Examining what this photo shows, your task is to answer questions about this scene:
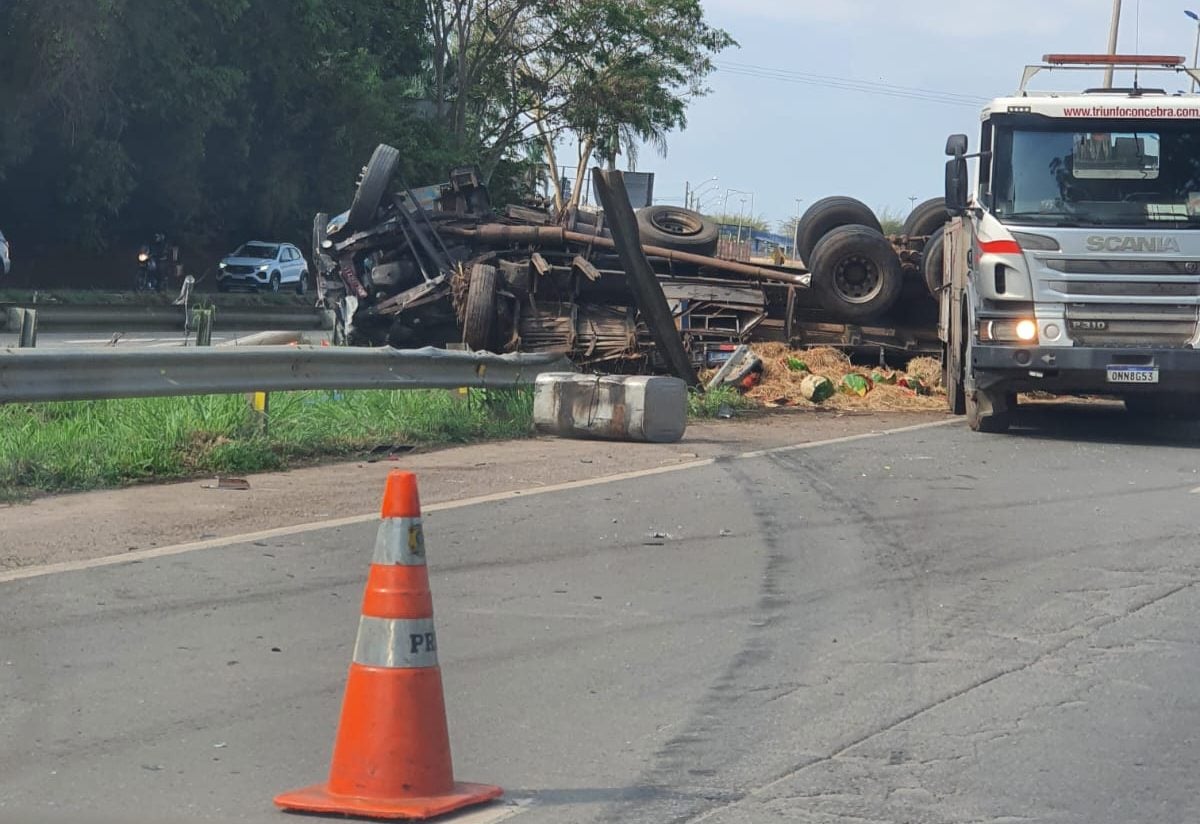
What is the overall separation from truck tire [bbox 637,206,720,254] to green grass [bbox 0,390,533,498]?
531 centimetres

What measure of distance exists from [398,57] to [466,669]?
156 feet

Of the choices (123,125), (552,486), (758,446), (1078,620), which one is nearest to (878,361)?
(758,446)

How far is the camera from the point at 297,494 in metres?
9.52

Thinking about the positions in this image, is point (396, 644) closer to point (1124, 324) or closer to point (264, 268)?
point (1124, 324)

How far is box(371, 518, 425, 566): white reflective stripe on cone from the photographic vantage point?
4.52m

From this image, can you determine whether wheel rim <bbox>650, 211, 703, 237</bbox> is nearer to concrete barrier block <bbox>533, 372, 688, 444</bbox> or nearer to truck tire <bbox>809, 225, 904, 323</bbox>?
truck tire <bbox>809, 225, 904, 323</bbox>

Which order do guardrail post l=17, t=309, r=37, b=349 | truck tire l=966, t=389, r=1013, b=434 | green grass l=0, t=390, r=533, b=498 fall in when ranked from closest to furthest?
green grass l=0, t=390, r=533, b=498 → guardrail post l=17, t=309, r=37, b=349 → truck tire l=966, t=389, r=1013, b=434

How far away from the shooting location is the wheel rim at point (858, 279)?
18.1 m

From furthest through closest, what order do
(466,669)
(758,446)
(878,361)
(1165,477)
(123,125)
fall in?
(123,125) < (878,361) < (758,446) < (1165,477) < (466,669)

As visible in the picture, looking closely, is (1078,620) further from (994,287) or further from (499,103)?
(499,103)

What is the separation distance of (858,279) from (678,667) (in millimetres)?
12683

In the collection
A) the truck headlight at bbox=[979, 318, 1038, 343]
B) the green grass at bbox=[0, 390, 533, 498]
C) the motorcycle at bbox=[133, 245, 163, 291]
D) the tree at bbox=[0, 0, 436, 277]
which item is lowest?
the green grass at bbox=[0, 390, 533, 498]

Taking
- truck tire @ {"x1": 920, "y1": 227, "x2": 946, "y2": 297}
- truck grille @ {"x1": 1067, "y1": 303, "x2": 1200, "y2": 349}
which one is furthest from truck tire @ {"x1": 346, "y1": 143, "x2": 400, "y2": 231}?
truck grille @ {"x1": 1067, "y1": 303, "x2": 1200, "y2": 349}

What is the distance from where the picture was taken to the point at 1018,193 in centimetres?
1407
